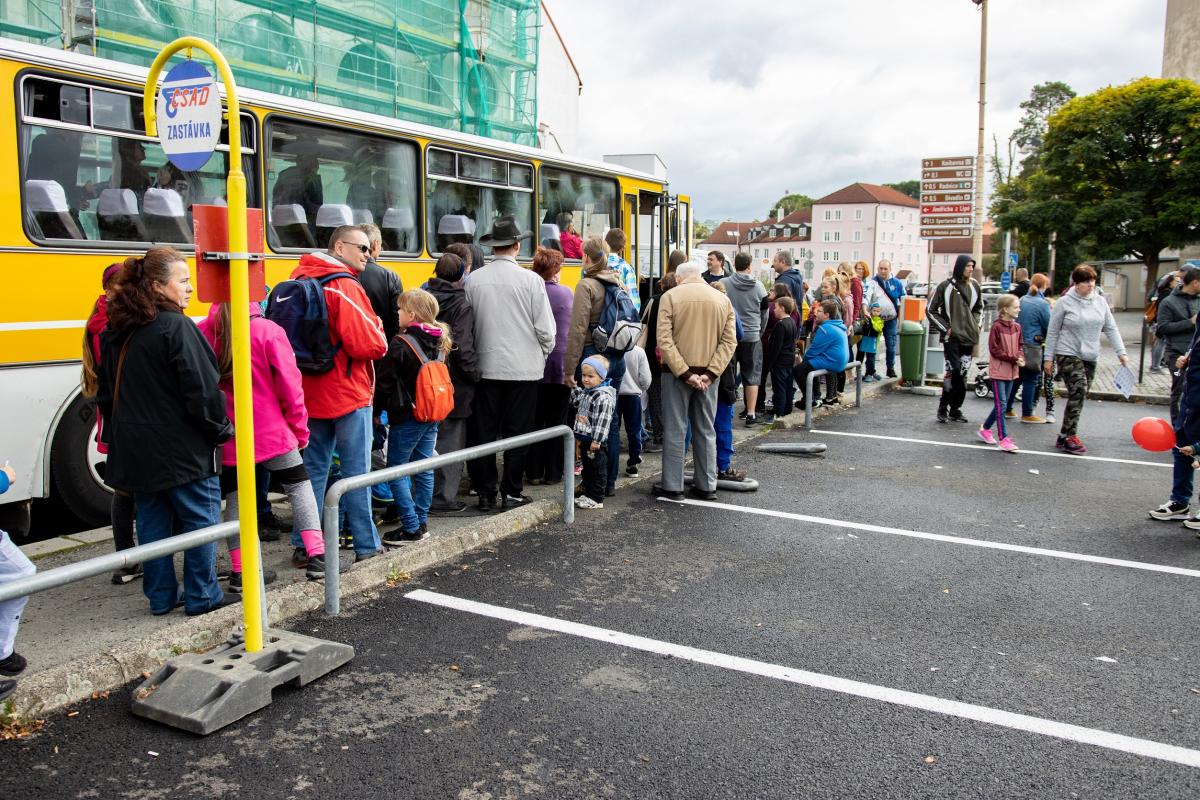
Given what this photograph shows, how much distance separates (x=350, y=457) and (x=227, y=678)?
1828 millimetres

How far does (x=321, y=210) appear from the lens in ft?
26.8

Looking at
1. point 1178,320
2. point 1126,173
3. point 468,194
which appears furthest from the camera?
point 1126,173

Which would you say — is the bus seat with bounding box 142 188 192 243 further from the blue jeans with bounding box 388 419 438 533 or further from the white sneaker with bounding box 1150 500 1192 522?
the white sneaker with bounding box 1150 500 1192 522

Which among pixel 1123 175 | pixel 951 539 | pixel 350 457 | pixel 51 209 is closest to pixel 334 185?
pixel 51 209

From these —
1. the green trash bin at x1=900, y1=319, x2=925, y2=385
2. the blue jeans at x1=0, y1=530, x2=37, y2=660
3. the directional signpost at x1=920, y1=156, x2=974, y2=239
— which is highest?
the directional signpost at x1=920, y1=156, x2=974, y2=239

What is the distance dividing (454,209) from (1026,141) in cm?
7591

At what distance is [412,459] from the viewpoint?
20.0 feet

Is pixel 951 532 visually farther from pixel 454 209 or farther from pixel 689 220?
pixel 689 220

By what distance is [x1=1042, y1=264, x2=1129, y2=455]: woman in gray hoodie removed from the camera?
33.5 ft

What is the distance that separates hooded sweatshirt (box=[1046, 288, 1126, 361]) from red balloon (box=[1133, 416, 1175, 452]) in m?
2.88

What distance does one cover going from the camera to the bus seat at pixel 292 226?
25.5 ft

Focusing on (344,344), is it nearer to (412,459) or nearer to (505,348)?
(412,459)

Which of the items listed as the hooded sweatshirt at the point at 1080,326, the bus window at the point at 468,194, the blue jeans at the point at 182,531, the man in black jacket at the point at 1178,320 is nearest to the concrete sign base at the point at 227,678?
the blue jeans at the point at 182,531

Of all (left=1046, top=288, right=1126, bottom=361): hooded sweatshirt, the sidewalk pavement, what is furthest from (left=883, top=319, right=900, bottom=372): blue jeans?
the sidewalk pavement
